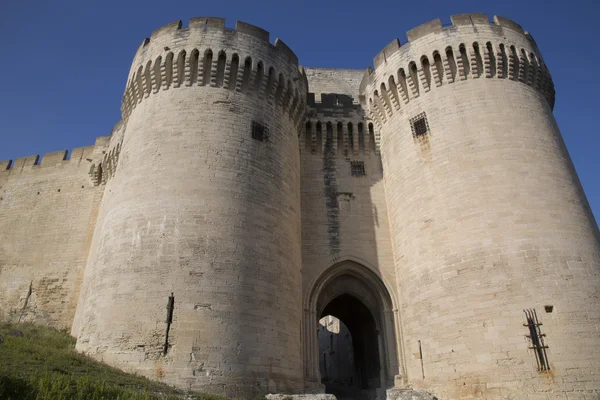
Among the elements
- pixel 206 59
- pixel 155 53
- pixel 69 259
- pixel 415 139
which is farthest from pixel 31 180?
pixel 415 139

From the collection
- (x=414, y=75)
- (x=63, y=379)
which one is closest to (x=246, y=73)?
(x=414, y=75)

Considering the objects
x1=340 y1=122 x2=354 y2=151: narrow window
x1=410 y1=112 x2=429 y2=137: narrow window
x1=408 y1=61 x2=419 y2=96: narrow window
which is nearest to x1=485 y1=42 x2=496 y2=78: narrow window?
x1=408 y1=61 x2=419 y2=96: narrow window

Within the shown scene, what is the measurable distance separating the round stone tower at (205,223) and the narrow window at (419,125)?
3399 mm

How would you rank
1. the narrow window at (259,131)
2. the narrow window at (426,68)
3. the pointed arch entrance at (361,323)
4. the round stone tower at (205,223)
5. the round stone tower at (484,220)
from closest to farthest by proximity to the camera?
the round stone tower at (205,223)
the round stone tower at (484,220)
the pointed arch entrance at (361,323)
the narrow window at (259,131)
the narrow window at (426,68)

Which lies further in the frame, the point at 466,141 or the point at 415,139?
the point at 415,139

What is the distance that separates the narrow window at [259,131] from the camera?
38.5 feet

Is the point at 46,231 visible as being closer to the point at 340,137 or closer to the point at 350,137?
the point at 340,137

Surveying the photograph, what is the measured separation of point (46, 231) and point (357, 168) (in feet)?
36.2

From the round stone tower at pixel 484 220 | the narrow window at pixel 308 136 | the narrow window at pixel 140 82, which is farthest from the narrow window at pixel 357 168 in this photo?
the narrow window at pixel 140 82

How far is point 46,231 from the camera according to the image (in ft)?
51.5

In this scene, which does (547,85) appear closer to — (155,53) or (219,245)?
(219,245)

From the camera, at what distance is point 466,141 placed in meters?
11.2

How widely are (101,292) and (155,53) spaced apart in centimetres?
661

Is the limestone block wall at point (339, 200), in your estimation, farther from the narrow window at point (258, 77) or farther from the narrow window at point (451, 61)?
the narrow window at point (451, 61)
